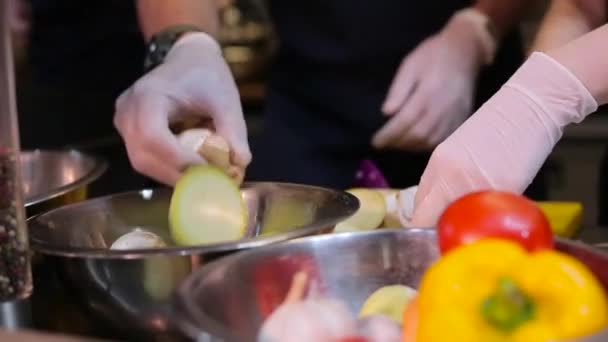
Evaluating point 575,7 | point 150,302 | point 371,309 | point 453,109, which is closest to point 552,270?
point 371,309

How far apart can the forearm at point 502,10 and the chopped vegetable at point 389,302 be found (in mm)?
688

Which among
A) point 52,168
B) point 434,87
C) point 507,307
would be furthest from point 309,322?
point 434,87

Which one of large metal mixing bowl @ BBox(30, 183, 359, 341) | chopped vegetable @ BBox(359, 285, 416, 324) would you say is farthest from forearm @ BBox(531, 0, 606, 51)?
chopped vegetable @ BBox(359, 285, 416, 324)

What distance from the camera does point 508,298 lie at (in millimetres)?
529

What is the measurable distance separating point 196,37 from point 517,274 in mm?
612

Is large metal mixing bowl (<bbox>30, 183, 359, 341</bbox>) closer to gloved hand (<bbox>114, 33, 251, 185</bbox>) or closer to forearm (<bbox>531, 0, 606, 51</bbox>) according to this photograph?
gloved hand (<bbox>114, 33, 251, 185</bbox>)

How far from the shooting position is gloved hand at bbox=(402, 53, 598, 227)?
2.58 feet

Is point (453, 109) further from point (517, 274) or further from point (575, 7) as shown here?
point (517, 274)

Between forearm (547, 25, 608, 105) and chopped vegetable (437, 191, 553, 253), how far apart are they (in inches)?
8.4

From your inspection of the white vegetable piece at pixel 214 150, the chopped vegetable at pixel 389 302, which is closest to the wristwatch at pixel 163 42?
the white vegetable piece at pixel 214 150

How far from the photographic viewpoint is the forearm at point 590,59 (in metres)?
0.78

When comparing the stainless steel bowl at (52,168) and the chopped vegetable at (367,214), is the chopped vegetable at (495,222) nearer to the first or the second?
the chopped vegetable at (367,214)

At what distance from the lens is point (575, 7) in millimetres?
1024

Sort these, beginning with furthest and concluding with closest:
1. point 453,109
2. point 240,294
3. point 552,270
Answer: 1. point 453,109
2. point 240,294
3. point 552,270
